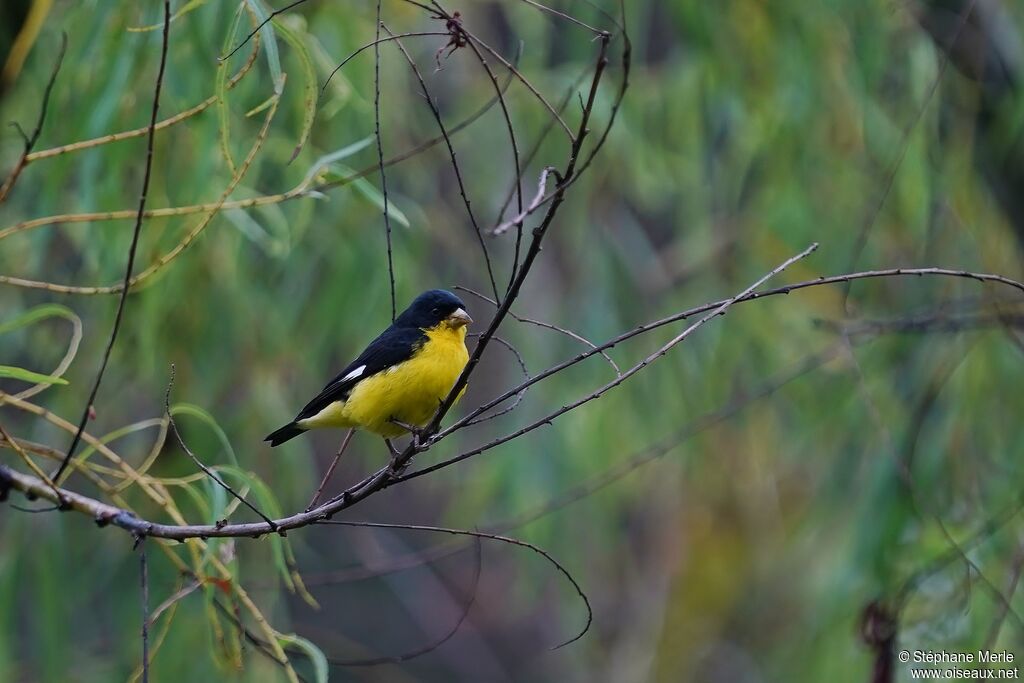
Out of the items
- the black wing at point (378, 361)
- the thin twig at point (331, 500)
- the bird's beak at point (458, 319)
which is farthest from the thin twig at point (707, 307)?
the bird's beak at point (458, 319)

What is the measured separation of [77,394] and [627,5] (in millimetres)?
2617

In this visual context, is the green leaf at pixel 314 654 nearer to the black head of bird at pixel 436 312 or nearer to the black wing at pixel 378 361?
the black wing at pixel 378 361

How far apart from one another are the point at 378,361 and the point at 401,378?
0.16 m

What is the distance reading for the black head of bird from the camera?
3717mm

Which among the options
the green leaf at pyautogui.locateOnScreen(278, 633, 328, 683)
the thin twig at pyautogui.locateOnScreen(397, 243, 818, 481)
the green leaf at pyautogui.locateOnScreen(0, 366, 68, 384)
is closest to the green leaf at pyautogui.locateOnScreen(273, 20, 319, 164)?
the green leaf at pyautogui.locateOnScreen(0, 366, 68, 384)

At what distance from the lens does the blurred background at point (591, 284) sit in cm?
394

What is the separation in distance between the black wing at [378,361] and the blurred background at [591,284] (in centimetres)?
50

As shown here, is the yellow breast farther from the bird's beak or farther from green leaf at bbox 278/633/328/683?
green leaf at bbox 278/633/328/683

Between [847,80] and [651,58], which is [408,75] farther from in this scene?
[651,58]

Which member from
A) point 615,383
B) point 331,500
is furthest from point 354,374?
point 615,383

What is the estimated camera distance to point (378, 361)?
362cm

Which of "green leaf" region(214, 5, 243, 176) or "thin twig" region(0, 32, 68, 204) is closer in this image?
"thin twig" region(0, 32, 68, 204)

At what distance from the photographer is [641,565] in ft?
29.7

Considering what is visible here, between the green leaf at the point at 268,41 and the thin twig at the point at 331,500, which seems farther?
the green leaf at the point at 268,41
